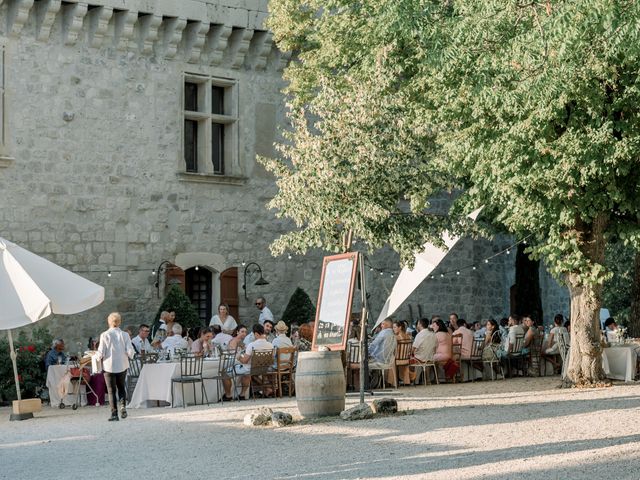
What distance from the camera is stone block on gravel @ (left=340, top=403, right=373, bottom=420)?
1318 cm

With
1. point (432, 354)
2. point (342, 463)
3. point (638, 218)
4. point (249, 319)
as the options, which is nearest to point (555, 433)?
point (342, 463)

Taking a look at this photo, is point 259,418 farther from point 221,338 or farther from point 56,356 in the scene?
point 56,356

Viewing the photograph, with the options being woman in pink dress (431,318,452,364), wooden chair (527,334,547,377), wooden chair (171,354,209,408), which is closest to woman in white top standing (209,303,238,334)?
wooden chair (171,354,209,408)

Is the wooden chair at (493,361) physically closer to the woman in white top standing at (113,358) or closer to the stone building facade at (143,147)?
the stone building facade at (143,147)

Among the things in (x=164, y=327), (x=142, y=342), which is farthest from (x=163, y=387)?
(x=164, y=327)

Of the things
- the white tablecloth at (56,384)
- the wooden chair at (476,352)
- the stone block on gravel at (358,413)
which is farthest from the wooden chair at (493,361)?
the stone block on gravel at (358,413)

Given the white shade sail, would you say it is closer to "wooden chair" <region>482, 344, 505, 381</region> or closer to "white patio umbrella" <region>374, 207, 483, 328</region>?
"white patio umbrella" <region>374, 207, 483, 328</region>

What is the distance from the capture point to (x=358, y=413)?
13242 millimetres

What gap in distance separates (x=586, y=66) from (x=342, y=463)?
20.4 ft

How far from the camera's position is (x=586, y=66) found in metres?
13.8

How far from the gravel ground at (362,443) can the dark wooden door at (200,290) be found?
7534 mm

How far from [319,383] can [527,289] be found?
15658 mm

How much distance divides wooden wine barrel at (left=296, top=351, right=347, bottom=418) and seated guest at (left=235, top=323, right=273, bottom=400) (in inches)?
157

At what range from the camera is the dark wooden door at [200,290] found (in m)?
23.6
